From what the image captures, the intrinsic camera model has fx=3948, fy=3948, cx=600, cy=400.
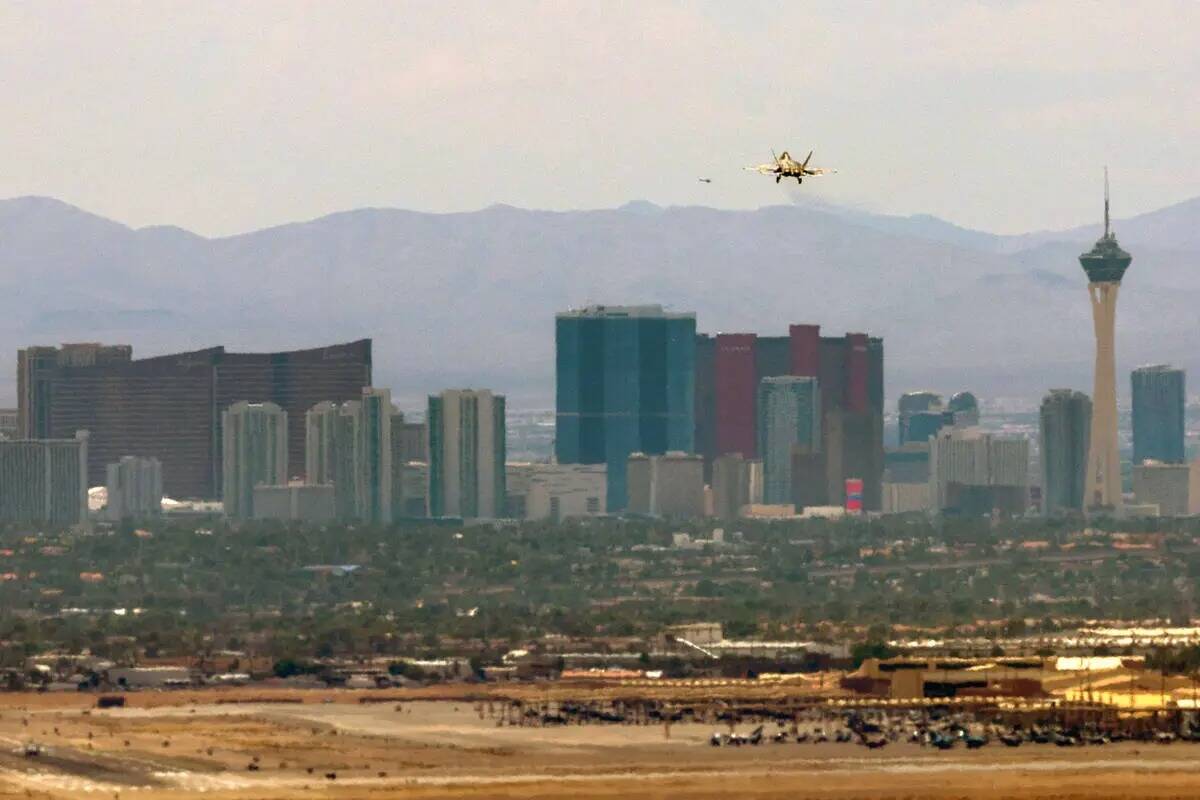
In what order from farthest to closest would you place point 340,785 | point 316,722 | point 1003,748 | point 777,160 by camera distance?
1. point 316,722
2. point 1003,748
3. point 340,785
4. point 777,160

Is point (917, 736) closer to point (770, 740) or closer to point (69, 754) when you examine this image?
point (770, 740)

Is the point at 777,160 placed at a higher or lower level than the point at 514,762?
higher

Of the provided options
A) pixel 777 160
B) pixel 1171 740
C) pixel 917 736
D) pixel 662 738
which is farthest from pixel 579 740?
pixel 777 160

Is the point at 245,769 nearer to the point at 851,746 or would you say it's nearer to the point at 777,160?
the point at 851,746

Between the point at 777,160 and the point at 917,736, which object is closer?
the point at 777,160

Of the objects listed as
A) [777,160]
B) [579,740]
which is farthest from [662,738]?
[777,160]

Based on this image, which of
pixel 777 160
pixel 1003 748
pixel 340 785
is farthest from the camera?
pixel 1003 748
